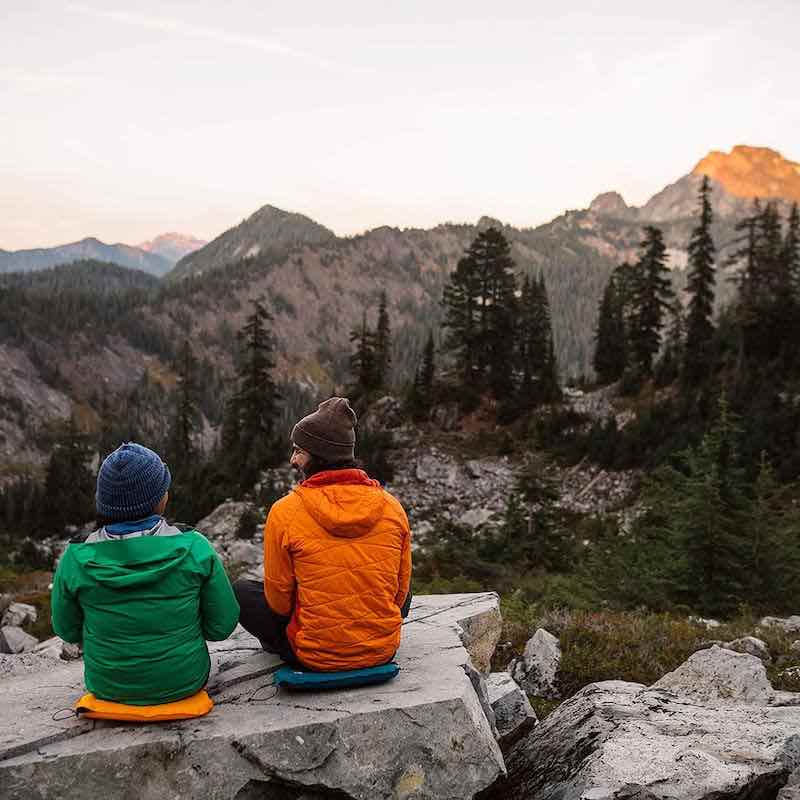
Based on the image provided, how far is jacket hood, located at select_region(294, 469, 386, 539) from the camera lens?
422 cm

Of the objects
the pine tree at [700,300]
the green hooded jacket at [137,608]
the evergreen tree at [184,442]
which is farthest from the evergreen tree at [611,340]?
the green hooded jacket at [137,608]

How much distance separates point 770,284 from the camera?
113 feet

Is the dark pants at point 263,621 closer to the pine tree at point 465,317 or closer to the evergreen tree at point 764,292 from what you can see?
the evergreen tree at point 764,292

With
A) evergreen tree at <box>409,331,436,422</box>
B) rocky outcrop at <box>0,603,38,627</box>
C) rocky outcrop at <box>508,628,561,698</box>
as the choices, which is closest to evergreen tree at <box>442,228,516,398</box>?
evergreen tree at <box>409,331,436,422</box>

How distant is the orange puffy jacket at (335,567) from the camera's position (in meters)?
4.25

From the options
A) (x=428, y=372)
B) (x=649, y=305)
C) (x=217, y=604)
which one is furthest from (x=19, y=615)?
(x=649, y=305)

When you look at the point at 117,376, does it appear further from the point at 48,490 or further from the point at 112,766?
the point at 112,766

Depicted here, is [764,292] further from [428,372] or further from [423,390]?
[423,390]

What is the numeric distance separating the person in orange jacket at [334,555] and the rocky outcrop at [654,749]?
1.24 m

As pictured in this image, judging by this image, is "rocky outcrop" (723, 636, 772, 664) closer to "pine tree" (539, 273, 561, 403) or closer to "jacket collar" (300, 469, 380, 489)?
"jacket collar" (300, 469, 380, 489)

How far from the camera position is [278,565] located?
4.34 m

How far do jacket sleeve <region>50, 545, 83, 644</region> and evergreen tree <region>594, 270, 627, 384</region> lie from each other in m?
42.7

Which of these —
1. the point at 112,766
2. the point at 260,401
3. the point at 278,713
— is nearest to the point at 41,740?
the point at 112,766

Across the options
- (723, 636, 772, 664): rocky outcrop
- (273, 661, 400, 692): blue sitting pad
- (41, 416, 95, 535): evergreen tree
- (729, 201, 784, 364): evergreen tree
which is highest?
(729, 201, 784, 364): evergreen tree
